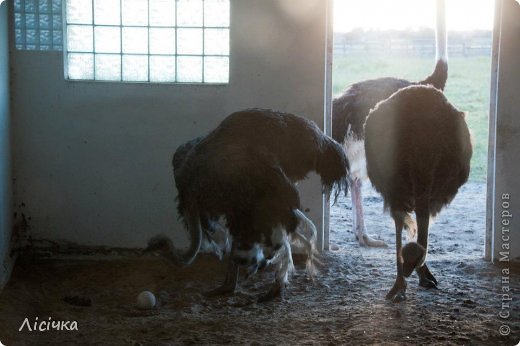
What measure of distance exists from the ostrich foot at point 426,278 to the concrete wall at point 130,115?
1.35m

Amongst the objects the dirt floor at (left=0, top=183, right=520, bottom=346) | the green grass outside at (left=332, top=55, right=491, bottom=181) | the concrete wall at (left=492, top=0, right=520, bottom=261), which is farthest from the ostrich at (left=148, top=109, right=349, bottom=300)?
the green grass outside at (left=332, top=55, right=491, bottom=181)

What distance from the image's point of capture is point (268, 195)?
17.1ft

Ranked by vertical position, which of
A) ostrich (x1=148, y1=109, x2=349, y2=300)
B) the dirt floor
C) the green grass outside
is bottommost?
the dirt floor

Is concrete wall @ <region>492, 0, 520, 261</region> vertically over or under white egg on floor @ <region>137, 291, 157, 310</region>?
over

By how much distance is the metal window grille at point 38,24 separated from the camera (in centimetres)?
653

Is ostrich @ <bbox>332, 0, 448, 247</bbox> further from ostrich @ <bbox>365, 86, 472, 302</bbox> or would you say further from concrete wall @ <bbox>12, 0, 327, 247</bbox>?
ostrich @ <bbox>365, 86, 472, 302</bbox>

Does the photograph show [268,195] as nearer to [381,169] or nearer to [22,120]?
[381,169]

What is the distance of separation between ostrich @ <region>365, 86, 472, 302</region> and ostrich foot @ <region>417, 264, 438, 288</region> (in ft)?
1.26

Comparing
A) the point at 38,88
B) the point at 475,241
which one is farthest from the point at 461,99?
the point at 38,88

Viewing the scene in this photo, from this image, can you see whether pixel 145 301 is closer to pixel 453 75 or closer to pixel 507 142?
pixel 507 142

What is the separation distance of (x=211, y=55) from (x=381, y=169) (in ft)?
6.92

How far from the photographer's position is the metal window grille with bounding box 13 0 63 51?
21.4 feet

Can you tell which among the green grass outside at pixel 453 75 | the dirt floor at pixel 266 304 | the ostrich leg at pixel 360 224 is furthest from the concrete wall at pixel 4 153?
the green grass outside at pixel 453 75

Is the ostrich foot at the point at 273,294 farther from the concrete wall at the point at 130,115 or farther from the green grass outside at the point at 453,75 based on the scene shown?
the green grass outside at the point at 453,75
